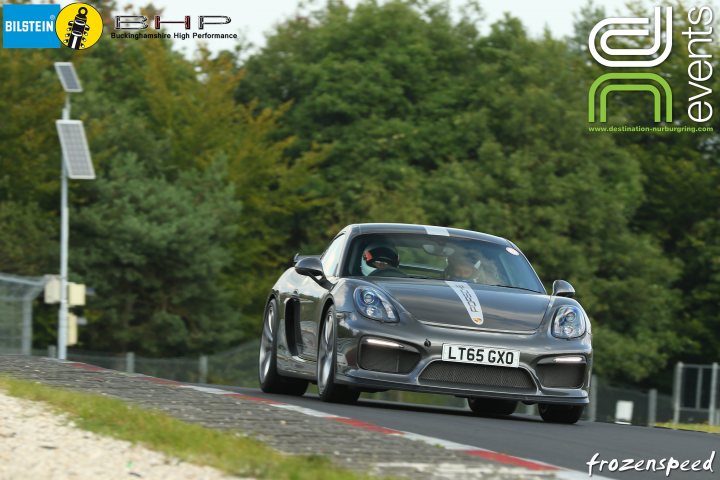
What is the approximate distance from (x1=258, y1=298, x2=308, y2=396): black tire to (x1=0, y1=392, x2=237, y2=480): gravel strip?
5.14 meters

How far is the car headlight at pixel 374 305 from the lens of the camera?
39.9ft

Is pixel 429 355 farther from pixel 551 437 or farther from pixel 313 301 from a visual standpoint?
pixel 313 301

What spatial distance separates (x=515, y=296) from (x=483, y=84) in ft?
162

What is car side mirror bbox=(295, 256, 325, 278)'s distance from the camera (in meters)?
13.0

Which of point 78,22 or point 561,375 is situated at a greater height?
point 78,22

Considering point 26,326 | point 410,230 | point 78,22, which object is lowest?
point 26,326

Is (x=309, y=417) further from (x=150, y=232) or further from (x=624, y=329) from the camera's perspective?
(x=624, y=329)

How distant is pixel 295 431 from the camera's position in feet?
30.5

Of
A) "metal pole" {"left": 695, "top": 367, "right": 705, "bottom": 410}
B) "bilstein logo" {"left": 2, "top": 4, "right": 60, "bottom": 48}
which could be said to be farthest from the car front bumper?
"bilstein logo" {"left": 2, "top": 4, "right": 60, "bottom": 48}

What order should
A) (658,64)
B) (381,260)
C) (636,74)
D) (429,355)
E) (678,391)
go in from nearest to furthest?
1. (429,355)
2. (381,260)
3. (678,391)
4. (658,64)
5. (636,74)

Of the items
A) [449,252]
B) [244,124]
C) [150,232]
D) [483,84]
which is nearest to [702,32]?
[483,84]

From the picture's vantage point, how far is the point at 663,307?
59.4 m

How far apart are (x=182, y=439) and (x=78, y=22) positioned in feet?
117

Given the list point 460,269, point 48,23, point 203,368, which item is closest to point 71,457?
point 460,269
